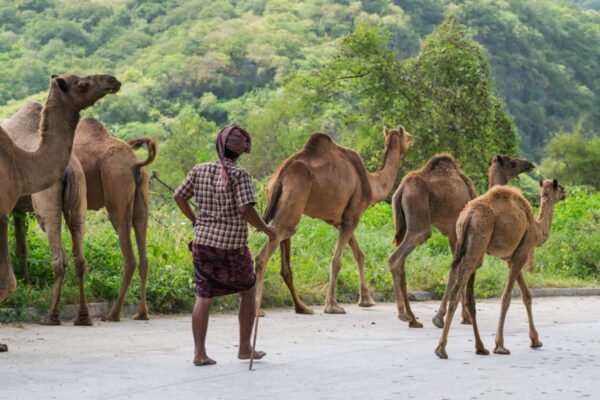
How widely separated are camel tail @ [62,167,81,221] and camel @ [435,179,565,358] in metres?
4.56

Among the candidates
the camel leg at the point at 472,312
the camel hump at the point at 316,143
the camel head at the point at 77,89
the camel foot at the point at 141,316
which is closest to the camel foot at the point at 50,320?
the camel foot at the point at 141,316

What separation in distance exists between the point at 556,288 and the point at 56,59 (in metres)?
68.5

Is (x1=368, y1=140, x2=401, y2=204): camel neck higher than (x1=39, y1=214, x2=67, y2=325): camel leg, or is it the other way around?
(x1=368, y1=140, x2=401, y2=204): camel neck

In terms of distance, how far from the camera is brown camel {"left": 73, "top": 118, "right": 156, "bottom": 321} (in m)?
14.7

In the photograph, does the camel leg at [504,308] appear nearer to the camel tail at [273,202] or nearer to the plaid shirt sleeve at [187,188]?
the plaid shirt sleeve at [187,188]

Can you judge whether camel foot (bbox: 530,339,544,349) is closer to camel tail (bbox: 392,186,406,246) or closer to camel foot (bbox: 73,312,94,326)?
camel tail (bbox: 392,186,406,246)

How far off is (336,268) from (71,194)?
4.44 m

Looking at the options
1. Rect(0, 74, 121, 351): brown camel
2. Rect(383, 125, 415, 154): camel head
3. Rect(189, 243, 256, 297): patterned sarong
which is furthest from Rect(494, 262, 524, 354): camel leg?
Rect(383, 125, 415, 154): camel head

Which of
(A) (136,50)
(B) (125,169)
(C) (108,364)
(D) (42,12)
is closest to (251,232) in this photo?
(B) (125,169)

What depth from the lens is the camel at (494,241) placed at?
38.0 feet

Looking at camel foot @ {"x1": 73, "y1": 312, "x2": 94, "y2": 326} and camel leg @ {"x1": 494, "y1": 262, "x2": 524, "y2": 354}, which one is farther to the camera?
camel foot @ {"x1": 73, "y1": 312, "x2": 94, "y2": 326}

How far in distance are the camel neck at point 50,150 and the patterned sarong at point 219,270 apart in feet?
6.99

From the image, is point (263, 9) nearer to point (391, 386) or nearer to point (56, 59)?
point (56, 59)

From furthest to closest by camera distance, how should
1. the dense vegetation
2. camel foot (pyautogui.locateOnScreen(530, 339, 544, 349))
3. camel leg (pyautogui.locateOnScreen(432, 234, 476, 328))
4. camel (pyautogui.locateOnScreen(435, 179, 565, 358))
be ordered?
1. the dense vegetation
2. camel foot (pyautogui.locateOnScreen(530, 339, 544, 349))
3. camel leg (pyautogui.locateOnScreen(432, 234, 476, 328))
4. camel (pyautogui.locateOnScreen(435, 179, 565, 358))
